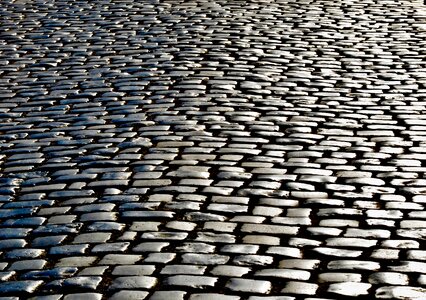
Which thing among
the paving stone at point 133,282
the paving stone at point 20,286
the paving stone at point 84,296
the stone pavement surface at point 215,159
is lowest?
the stone pavement surface at point 215,159

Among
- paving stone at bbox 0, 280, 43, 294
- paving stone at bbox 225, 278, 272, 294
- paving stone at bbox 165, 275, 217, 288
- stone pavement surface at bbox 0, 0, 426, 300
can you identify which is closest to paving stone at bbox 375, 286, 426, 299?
stone pavement surface at bbox 0, 0, 426, 300

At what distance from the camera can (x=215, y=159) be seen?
23.7ft

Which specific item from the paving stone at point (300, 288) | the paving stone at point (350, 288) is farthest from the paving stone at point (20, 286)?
the paving stone at point (350, 288)

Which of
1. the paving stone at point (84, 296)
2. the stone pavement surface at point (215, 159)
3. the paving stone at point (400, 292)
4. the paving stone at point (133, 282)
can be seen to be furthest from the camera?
the stone pavement surface at point (215, 159)

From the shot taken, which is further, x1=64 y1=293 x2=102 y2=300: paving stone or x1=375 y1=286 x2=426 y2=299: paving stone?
x1=64 y1=293 x2=102 y2=300: paving stone

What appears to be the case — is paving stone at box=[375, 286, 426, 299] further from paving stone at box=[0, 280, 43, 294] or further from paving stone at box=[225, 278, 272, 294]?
paving stone at box=[0, 280, 43, 294]

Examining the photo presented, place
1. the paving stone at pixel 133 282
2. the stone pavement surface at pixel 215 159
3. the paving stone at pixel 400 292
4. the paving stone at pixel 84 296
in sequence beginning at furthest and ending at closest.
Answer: the stone pavement surface at pixel 215 159 < the paving stone at pixel 133 282 < the paving stone at pixel 84 296 < the paving stone at pixel 400 292

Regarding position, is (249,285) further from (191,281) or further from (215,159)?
(215,159)

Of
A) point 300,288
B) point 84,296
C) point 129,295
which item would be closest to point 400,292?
point 300,288

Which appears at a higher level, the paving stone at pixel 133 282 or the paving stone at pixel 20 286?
the paving stone at pixel 133 282

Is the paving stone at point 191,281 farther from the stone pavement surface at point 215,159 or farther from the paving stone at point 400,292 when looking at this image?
the paving stone at point 400,292

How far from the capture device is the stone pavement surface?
512 cm

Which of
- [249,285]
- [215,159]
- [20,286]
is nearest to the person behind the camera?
[249,285]

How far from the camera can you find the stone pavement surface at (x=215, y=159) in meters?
5.12
